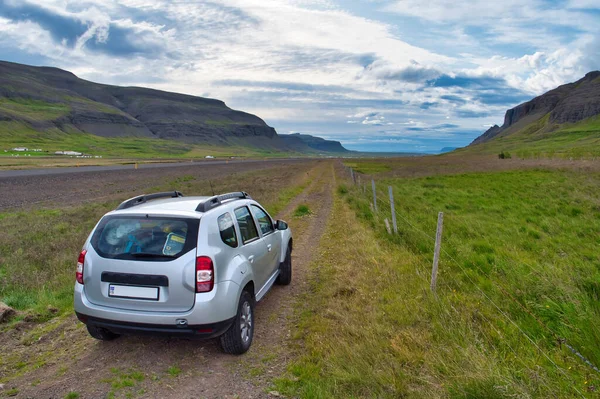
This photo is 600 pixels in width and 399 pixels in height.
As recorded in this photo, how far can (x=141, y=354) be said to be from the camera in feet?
16.6

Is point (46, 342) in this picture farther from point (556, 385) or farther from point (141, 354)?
point (556, 385)

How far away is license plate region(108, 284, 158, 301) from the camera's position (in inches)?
181

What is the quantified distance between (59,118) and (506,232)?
20505 centimetres

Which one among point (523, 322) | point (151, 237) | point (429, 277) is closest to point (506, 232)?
point (429, 277)

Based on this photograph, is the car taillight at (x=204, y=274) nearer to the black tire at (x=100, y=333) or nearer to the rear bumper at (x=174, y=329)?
the rear bumper at (x=174, y=329)

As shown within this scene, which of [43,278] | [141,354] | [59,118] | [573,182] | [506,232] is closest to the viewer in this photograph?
[141,354]

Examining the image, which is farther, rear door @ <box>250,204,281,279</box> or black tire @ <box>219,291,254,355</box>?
rear door @ <box>250,204,281,279</box>

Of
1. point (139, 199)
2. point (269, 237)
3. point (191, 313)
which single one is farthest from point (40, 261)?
point (191, 313)

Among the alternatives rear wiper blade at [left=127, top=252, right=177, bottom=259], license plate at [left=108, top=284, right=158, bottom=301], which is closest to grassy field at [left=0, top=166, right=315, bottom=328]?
license plate at [left=108, top=284, right=158, bottom=301]

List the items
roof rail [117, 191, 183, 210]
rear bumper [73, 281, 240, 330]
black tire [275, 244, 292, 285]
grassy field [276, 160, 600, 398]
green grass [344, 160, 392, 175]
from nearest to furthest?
grassy field [276, 160, 600, 398] → rear bumper [73, 281, 240, 330] → roof rail [117, 191, 183, 210] → black tire [275, 244, 292, 285] → green grass [344, 160, 392, 175]

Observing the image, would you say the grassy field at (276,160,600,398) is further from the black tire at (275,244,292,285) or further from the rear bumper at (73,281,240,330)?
the rear bumper at (73,281,240,330)

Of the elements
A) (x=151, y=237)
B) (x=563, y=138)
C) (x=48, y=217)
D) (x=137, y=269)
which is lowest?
(x=48, y=217)

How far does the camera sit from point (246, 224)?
6.07 meters

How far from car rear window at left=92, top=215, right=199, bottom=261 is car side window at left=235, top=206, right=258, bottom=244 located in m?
1.04
